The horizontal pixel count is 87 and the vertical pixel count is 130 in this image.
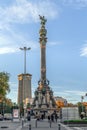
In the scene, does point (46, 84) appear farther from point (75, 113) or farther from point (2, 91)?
point (75, 113)

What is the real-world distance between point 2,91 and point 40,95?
172ft

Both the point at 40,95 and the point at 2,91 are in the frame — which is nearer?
the point at 2,91

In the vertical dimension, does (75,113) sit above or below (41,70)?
below

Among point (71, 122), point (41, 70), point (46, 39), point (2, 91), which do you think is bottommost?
point (71, 122)

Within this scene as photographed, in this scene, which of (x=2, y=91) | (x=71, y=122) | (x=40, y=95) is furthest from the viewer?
(x=40, y=95)

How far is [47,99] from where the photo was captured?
5251 inches

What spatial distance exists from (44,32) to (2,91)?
63.1 m

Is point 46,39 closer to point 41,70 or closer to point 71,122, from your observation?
point 41,70

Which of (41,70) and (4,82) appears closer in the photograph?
(4,82)

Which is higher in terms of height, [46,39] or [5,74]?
[46,39]

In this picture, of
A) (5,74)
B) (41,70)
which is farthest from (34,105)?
(5,74)

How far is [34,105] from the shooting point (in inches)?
5246

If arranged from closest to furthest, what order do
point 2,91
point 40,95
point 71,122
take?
point 71,122
point 2,91
point 40,95

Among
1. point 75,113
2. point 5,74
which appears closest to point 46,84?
point 5,74
